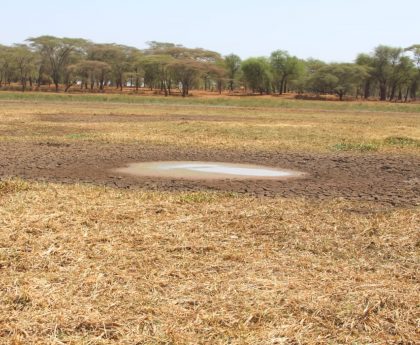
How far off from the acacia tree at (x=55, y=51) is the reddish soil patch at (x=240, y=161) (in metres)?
83.4

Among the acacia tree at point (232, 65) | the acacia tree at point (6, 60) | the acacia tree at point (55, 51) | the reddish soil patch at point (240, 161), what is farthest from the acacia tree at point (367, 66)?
the reddish soil patch at point (240, 161)

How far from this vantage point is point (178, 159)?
1454cm

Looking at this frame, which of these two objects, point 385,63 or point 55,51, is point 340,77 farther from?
point 55,51

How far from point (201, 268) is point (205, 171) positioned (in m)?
6.92

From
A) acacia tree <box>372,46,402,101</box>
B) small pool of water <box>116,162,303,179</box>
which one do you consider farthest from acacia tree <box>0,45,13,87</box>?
small pool of water <box>116,162,303,179</box>

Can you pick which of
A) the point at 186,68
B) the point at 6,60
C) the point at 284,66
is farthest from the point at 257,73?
the point at 6,60

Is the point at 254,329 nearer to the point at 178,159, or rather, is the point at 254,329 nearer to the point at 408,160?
the point at 178,159

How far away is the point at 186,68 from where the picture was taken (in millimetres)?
85438

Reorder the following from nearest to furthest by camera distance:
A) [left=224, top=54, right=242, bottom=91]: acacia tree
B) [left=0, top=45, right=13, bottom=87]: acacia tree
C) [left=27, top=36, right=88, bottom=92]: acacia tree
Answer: [left=0, top=45, right=13, bottom=87]: acacia tree < [left=27, top=36, right=88, bottom=92]: acacia tree < [left=224, top=54, right=242, bottom=91]: acacia tree

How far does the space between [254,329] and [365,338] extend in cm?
93

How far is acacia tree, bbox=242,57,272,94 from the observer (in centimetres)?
9444

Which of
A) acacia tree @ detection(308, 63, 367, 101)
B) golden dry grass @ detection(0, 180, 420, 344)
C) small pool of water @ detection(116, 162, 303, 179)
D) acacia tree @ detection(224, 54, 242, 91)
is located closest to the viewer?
golden dry grass @ detection(0, 180, 420, 344)

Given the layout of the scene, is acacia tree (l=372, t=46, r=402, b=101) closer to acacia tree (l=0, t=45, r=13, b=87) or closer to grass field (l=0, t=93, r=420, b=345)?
acacia tree (l=0, t=45, r=13, b=87)

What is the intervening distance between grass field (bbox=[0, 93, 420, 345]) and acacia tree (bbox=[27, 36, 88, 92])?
91.0 metres
